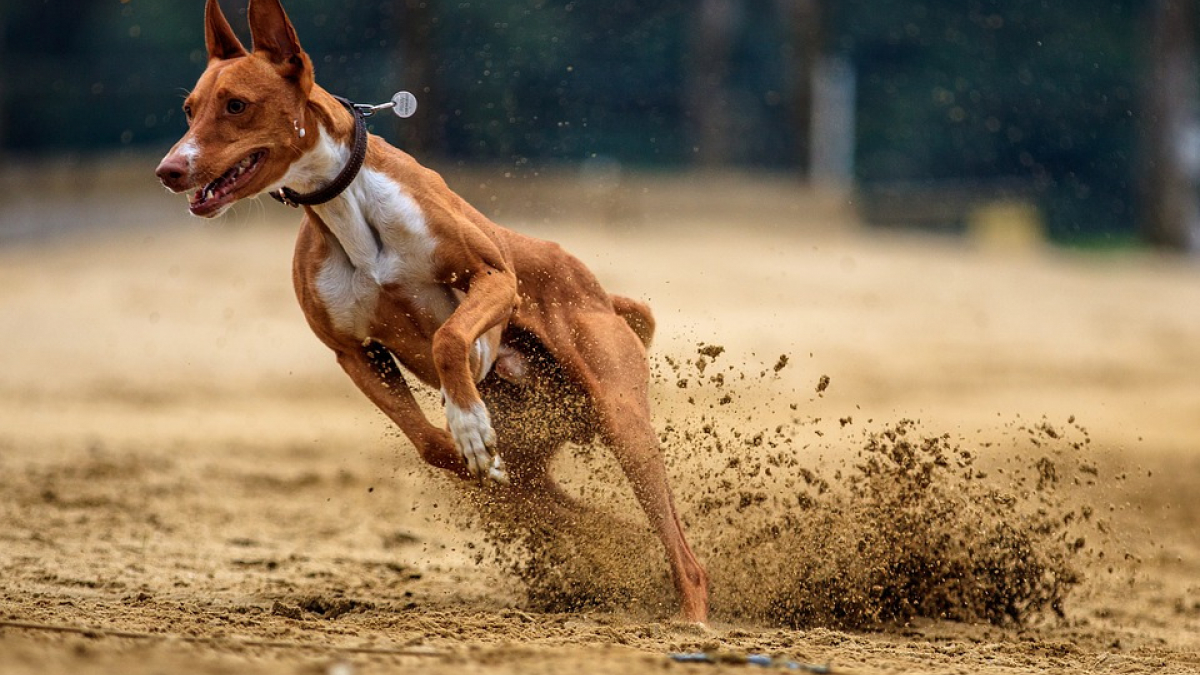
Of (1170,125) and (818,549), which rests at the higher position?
(1170,125)

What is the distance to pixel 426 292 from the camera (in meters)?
4.58

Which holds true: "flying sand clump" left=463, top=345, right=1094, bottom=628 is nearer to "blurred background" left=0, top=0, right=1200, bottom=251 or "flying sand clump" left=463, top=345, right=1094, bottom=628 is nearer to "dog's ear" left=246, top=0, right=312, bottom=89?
"dog's ear" left=246, top=0, right=312, bottom=89

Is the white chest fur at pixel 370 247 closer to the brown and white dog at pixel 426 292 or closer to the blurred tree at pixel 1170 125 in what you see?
the brown and white dog at pixel 426 292

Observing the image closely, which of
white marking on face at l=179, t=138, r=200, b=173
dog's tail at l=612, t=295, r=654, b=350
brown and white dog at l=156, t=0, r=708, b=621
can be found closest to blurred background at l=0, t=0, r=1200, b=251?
dog's tail at l=612, t=295, r=654, b=350

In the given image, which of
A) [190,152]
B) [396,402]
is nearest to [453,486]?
[396,402]

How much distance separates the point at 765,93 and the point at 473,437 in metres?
27.0

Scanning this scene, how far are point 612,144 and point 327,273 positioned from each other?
23.7 metres

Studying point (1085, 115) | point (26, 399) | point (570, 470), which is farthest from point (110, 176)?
point (1085, 115)

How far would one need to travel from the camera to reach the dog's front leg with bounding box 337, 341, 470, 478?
186 inches

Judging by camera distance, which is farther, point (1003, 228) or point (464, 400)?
point (1003, 228)

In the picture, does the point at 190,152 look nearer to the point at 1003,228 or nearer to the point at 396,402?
the point at 396,402

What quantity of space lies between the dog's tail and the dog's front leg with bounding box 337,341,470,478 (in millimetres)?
946

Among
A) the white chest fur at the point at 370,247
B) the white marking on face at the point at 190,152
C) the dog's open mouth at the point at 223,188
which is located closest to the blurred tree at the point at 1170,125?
the white chest fur at the point at 370,247

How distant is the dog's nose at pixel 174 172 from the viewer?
4.03 m
